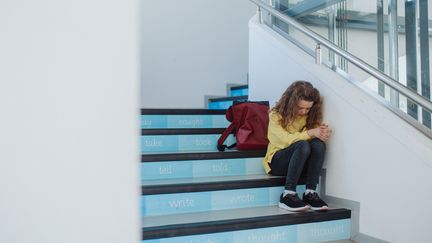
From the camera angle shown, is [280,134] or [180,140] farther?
[180,140]

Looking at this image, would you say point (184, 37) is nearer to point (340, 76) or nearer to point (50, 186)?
point (340, 76)

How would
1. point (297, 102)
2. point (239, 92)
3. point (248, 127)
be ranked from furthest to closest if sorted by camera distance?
1. point (239, 92)
2. point (248, 127)
3. point (297, 102)

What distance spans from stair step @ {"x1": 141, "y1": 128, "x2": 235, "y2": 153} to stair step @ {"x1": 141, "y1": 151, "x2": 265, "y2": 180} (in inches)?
12.6

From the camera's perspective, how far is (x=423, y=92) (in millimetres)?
1947

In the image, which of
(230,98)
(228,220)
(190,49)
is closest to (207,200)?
(228,220)

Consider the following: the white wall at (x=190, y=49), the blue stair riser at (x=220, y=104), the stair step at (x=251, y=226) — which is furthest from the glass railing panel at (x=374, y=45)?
the white wall at (x=190, y=49)

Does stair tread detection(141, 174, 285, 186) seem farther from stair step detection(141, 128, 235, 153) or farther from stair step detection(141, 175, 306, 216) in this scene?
stair step detection(141, 128, 235, 153)

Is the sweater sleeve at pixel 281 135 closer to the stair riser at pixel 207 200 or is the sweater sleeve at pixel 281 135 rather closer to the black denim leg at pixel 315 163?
the black denim leg at pixel 315 163

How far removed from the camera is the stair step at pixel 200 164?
6.92 feet

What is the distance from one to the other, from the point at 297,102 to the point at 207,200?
0.72 metres

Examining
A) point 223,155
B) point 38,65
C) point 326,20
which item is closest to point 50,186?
point 38,65

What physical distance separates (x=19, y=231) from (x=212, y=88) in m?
3.83

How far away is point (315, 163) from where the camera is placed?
6.67ft

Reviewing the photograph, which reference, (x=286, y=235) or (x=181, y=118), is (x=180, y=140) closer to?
(x=181, y=118)
